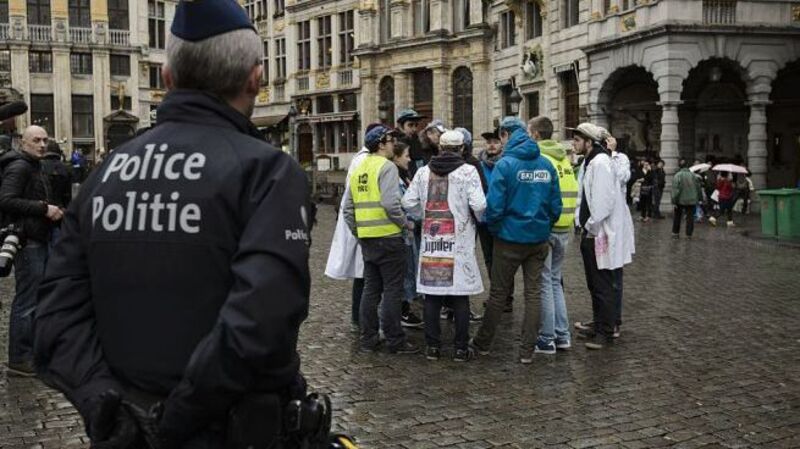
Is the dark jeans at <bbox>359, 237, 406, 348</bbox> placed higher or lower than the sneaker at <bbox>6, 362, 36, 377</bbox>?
higher

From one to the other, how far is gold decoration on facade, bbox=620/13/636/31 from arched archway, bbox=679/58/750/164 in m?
3.54

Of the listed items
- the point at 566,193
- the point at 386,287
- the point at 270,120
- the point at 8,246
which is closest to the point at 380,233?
the point at 386,287

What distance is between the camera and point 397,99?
136 feet

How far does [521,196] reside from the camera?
729cm

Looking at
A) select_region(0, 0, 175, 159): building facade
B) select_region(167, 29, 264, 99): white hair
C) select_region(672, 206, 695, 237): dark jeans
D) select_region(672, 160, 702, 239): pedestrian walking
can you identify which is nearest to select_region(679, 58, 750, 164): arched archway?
select_region(672, 160, 702, 239): pedestrian walking

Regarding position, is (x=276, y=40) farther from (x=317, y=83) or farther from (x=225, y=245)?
(x=225, y=245)

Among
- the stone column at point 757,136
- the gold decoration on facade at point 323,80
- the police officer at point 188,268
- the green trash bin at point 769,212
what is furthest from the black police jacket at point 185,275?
the gold decoration on facade at point 323,80

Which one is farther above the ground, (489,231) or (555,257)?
(489,231)

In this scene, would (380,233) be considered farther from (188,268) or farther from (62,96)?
(62,96)

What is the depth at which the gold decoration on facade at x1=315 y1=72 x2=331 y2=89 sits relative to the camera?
45.7 m

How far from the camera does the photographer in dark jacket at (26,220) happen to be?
22.5 ft

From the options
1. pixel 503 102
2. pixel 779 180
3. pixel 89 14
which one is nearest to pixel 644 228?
pixel 779 180

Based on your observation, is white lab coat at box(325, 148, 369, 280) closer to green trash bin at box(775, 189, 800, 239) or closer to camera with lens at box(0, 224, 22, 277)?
camera with lens at box(0, 224, 22, 277)

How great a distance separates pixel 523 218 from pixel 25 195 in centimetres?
400
